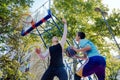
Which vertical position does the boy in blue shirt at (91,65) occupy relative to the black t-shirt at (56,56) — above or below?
below

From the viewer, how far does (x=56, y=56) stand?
612 cm

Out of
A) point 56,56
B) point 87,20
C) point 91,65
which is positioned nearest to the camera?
point 91,65

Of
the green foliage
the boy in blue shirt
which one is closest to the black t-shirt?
the boy in blue shirt

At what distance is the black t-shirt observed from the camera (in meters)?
6.04

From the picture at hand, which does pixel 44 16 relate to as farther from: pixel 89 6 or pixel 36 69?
pixel 36 69

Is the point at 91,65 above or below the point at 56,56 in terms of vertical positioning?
below

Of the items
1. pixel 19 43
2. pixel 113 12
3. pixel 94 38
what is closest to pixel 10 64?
pixel 19 43

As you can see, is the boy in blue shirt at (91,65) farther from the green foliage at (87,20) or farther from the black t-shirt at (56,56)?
the green foliage at (87,20)

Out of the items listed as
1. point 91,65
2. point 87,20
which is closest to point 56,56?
point 91,65

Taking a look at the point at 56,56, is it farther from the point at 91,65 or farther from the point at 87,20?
the point at 87,20

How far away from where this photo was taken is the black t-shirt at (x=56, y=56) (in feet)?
19.8

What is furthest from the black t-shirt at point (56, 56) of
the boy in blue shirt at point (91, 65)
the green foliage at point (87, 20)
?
the green foliage at point (87, 20)

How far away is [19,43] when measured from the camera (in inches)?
939

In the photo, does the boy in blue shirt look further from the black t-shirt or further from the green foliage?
the green foliage
